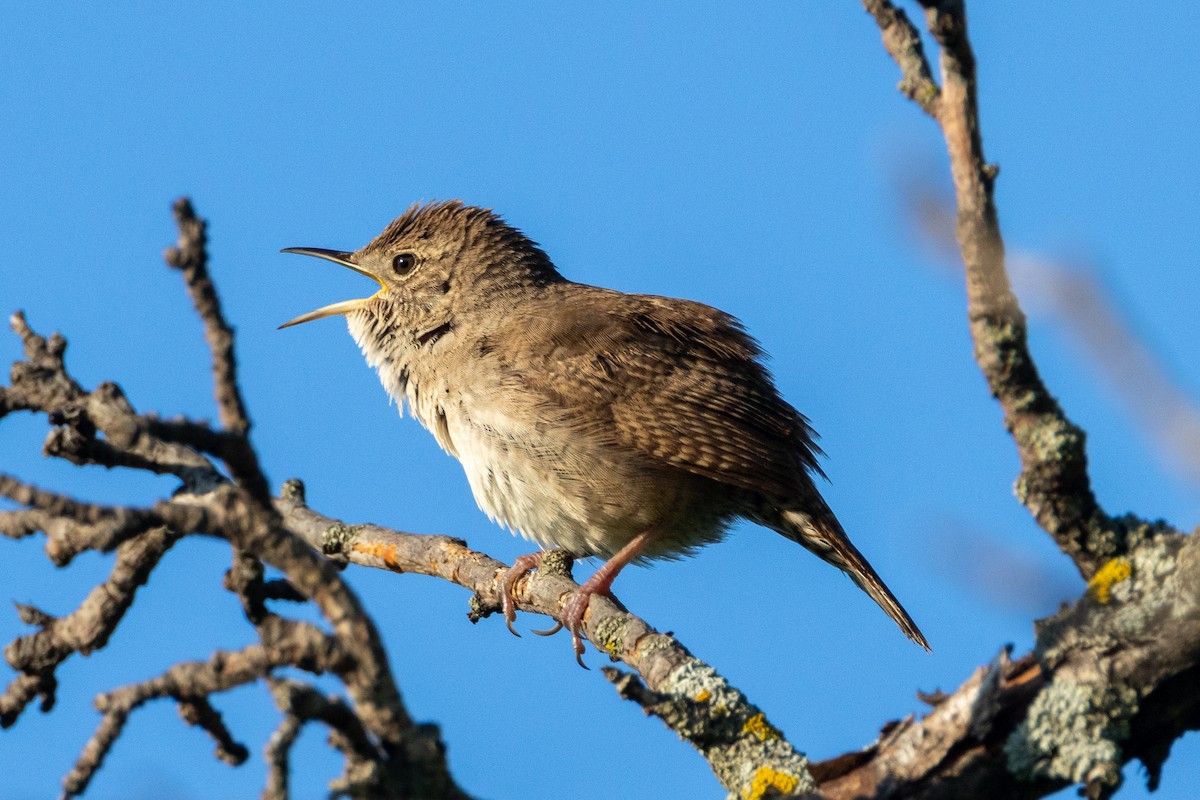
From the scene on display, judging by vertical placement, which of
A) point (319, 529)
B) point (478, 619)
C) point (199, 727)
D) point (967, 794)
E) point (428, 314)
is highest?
point (428, 314)

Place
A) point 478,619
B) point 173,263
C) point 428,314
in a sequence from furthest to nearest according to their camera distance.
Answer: point 428,314 → point 478,619 → point 173,263

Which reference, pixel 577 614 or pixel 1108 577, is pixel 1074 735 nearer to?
pixel 1108 577

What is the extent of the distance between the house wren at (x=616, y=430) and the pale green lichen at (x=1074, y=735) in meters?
2.26

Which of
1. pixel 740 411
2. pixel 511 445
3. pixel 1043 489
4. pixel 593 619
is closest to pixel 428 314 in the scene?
pixel 511 445

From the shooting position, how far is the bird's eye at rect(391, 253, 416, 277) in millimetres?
A: 6173

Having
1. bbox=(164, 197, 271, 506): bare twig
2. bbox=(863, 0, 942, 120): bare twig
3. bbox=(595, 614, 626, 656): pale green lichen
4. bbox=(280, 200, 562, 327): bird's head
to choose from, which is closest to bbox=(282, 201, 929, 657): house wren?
bbox=(280, 200, 562, 327): bird's head

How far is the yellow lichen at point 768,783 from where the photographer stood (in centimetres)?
279

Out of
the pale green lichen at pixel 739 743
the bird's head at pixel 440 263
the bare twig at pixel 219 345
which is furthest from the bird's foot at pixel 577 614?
the bare twig at pixel 219 345

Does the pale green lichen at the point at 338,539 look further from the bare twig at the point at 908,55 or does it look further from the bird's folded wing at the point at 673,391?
the bare twig at the point at 908,55

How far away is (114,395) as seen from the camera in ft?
8.88

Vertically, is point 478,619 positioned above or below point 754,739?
above

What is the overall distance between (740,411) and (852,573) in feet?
2.55

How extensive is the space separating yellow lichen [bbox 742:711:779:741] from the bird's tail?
1853 millimetres

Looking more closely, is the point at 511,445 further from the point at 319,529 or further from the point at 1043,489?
the point at 1043,489
